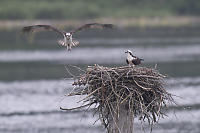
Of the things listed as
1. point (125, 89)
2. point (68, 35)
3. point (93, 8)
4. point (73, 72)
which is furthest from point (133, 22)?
point (125, 89)

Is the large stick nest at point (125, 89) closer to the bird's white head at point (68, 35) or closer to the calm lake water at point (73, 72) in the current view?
the calm lake water at point (73, 72)

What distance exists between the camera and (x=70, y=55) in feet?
137

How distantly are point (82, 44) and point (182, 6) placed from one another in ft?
96.6

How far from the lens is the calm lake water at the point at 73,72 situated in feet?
59.1

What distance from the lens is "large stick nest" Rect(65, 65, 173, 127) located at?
906 cm

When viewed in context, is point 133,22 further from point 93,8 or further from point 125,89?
point 125,89

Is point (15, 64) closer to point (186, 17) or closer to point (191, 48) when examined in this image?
point (191, 48)

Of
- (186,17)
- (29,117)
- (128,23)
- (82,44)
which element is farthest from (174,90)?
(186,17)

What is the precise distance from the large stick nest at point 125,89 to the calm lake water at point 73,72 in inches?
41.9

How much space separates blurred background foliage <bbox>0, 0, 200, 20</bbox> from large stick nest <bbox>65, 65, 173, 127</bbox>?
5979 cm

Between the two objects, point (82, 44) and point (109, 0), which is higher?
point (109, 0)

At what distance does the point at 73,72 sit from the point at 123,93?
22.4 meters

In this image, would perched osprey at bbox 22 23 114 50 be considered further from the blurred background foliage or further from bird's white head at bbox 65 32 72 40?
the blurred background foliage

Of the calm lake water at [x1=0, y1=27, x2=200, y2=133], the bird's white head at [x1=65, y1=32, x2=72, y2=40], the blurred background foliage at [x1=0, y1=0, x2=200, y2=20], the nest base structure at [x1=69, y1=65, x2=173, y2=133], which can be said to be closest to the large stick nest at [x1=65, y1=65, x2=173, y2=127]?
the nest base structure at [x1=69, y1=65, x2=173, y2=133]
